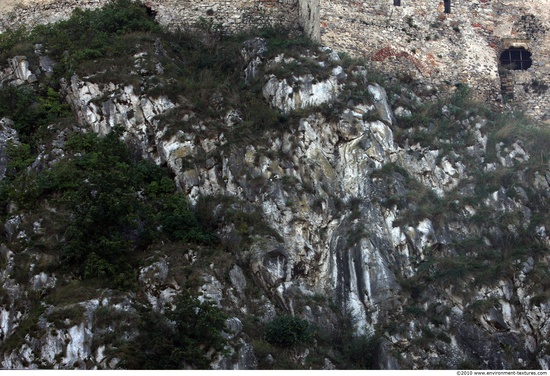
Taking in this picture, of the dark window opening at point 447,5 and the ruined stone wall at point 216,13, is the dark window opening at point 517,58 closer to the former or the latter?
the dark window opening at point 447,5

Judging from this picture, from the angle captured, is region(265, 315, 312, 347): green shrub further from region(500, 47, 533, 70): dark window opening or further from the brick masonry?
region(500, 47, 533, 70): dark window opening

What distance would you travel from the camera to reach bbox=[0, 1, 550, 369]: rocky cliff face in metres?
26.1

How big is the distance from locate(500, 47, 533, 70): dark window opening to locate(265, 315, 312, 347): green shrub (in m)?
18.5

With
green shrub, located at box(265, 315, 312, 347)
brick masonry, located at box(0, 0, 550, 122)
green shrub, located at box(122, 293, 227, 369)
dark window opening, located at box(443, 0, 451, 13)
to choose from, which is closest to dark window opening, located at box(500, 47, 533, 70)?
brick masonry, located at box(0, 0, 550, 122)

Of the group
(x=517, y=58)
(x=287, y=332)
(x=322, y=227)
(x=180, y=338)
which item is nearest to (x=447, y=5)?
(x=517, y=58)

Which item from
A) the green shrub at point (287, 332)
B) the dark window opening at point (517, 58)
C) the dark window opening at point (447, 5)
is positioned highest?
the dark window opening at point (447, 5)

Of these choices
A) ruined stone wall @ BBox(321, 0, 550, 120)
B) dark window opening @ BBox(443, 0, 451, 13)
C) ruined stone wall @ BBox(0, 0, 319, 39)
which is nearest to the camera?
ruined stone wall @ BBox(321, 0, 550, 120)

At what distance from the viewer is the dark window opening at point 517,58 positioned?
131 feet

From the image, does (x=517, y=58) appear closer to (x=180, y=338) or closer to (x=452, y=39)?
(x=452, y=39)

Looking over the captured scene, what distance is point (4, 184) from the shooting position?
97.0 feet

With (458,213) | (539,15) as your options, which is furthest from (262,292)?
(539,15)

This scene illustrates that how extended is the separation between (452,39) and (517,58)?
3.47 m

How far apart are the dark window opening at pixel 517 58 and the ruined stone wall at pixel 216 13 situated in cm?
913

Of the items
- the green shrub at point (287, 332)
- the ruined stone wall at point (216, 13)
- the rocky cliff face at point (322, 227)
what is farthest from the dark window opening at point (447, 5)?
the green shrub at point (287, 332)
